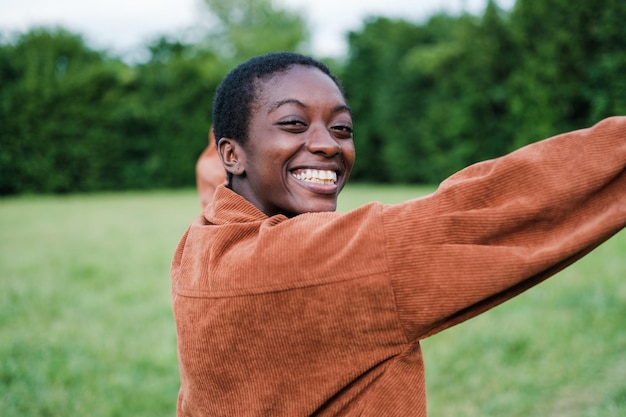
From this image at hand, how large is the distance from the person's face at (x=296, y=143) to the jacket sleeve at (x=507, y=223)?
353 millimetres

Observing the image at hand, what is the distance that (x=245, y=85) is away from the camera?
1496mm

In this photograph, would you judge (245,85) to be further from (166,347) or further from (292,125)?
(166,347)

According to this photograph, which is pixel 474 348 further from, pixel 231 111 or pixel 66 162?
pixel 66 162

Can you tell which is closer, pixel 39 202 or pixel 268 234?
pixel 268 234

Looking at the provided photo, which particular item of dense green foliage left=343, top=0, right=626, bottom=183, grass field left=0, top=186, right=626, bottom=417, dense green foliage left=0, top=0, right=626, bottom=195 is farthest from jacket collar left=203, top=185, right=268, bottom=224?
dense green foliage left=0, top=0, right=626, bottom=195

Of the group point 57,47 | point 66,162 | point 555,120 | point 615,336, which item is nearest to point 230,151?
point 615,336

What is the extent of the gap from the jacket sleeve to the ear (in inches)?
19.7

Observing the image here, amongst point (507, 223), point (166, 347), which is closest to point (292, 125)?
point (507, 223)

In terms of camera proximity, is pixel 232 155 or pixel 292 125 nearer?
pixel 292 125

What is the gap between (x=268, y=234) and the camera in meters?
1.21

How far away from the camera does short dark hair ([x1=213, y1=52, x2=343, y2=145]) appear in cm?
146

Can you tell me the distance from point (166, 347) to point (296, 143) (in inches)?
142

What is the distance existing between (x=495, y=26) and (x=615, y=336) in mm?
13531

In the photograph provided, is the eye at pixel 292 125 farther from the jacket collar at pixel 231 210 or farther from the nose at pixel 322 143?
the jacket collar at pixel 231 210
